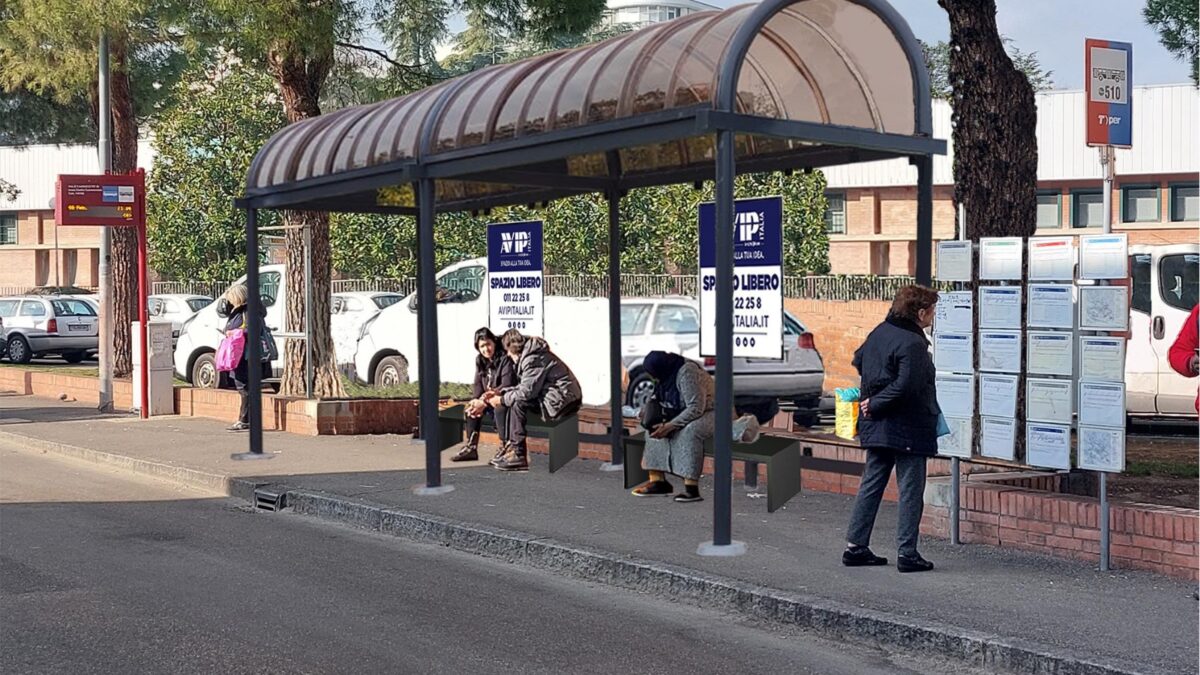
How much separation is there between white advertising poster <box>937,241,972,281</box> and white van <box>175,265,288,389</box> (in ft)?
51.5

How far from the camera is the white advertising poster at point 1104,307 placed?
27.6ft

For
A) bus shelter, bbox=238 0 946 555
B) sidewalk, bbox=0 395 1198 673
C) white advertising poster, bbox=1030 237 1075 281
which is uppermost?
bus shelter, bbox=238 0 946 555

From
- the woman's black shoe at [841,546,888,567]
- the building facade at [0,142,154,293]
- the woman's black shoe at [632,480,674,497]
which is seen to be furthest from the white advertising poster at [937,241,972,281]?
the building facade at [0,142,154,293]

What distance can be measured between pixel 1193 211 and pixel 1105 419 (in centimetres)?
3711

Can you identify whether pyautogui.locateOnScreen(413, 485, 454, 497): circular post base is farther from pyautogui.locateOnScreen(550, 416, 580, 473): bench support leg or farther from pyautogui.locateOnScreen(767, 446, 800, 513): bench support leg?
pyautogui.locateOnScreen(767, 446, 800, 513): bench support leg

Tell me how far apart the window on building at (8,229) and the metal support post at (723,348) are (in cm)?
6105

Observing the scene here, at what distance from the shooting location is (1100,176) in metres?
41.2

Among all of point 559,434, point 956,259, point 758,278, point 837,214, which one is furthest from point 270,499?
point 837,214

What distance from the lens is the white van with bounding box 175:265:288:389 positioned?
2378 centimetres

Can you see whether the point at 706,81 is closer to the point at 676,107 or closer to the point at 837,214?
the point at 676,107

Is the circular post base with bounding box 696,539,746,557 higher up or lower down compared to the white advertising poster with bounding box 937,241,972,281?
lower down

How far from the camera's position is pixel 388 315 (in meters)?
21.5

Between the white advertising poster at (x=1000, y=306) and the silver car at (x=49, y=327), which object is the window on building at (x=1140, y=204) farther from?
the white advertising poster at (x=1000, y=306)

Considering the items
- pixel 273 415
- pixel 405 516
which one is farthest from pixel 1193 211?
pixel 405 516
